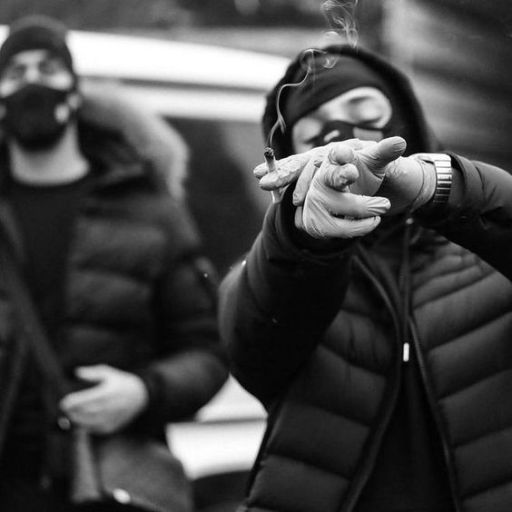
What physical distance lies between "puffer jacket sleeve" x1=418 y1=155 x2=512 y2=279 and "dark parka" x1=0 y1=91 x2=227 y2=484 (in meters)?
1.38

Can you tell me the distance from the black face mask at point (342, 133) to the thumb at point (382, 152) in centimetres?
51

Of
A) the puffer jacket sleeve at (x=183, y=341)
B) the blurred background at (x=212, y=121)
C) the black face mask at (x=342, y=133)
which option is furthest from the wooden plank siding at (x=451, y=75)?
the black face mask at (x=342, y=133)

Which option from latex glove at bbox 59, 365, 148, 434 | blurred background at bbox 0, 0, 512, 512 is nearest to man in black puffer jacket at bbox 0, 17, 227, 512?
latex glove at bbox 59, 365, 148, 434

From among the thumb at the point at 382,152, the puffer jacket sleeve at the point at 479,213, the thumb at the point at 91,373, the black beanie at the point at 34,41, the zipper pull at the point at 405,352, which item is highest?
the black beanie at the point at 34,41

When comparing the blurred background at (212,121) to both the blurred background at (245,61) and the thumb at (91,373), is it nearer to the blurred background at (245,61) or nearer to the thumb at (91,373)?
the blurred background at (245,61)

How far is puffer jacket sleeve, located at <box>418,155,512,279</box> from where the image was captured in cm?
198

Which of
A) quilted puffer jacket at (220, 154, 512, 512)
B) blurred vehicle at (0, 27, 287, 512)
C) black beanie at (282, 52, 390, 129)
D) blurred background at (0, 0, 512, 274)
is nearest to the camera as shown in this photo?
quilted puffer jacket at (220, 154, 512, 512)

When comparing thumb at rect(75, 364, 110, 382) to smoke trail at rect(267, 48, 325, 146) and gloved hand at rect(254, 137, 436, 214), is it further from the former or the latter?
gloved hand at rect(254, 137, 436, 214)

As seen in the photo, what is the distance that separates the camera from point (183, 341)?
3371mm

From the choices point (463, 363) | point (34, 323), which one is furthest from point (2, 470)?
point (463, 363)

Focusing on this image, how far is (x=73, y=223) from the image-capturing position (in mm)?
3326

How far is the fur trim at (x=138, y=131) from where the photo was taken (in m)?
3.59

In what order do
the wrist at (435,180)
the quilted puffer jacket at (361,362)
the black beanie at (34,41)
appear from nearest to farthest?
the wrist at (435,180)
the quilted puffer jacket at (361,362)
the black beanie at (34,41)

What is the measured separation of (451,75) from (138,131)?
3632 mm
